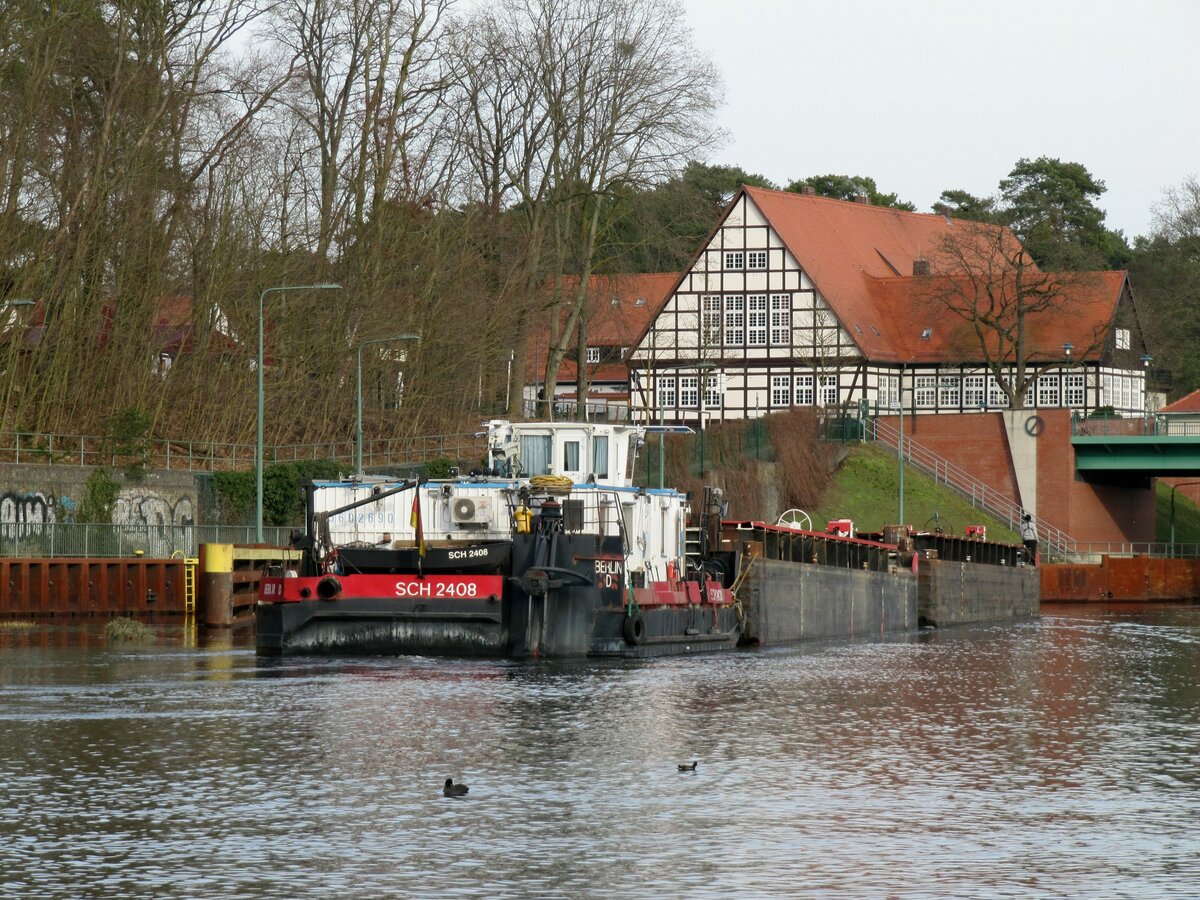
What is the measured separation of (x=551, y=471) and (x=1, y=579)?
56.5 ft

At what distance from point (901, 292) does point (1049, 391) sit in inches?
364

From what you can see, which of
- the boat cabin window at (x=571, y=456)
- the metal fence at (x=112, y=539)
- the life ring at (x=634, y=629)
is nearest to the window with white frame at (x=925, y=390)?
the metal fence at (x=112, y=539)

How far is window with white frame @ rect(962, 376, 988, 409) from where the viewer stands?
10125 centimetres

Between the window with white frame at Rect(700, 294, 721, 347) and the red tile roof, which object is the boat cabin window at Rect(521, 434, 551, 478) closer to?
the red tile roof

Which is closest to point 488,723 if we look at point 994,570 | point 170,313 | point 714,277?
point 170,313

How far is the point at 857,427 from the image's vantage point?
304 ft

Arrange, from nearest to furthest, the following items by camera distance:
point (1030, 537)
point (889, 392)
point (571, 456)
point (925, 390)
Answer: point (571, 456) → point (1030, 537) → point (889, 392) → point (925, 390)

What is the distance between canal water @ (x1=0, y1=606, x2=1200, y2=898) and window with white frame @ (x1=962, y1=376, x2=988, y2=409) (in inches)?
2452

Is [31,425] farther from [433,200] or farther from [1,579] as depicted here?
[433,200]

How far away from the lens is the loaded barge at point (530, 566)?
37812mm

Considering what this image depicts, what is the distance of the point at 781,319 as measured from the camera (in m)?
99.8

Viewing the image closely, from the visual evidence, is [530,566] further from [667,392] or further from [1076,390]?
[1076,390]

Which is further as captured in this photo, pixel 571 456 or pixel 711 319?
pixel 711 319

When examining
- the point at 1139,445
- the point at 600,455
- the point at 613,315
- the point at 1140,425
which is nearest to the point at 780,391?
the point at 613,315
